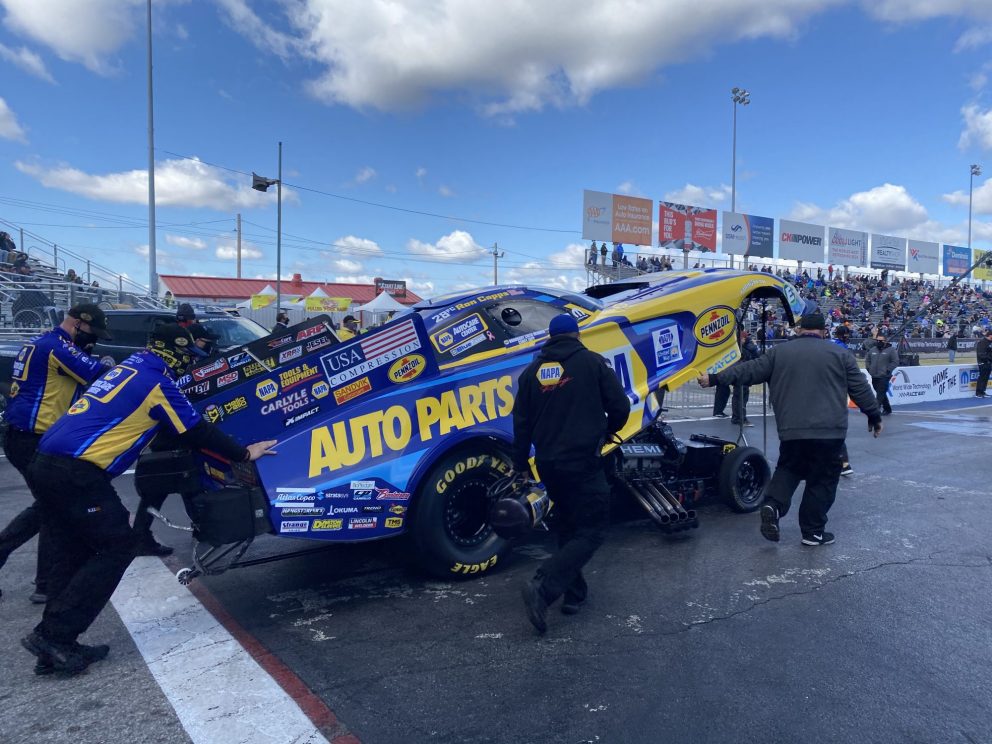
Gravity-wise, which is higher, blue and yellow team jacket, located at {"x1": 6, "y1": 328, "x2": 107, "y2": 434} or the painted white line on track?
blue and yellow team jacket, located at {"x1": 6, "y1": 328, "x2": 107, "y2": 434}

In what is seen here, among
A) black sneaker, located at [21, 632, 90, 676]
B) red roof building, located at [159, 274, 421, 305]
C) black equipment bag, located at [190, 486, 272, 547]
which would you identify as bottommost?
black sneaker, located at [21, 632, 90, 676]

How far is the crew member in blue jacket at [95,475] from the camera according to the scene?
11.0ft

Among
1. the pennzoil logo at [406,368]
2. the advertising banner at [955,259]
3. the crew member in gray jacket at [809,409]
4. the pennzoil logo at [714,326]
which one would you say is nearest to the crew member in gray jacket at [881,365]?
the pennzoil logo at [714,326]

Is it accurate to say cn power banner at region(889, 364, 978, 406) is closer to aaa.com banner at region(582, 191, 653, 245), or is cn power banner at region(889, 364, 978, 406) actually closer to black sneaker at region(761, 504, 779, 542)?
black sneaker at region(761, 504, 779, 542)

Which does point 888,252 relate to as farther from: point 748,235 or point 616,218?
point 616,218

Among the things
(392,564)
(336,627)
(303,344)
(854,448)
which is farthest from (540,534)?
(854,448)

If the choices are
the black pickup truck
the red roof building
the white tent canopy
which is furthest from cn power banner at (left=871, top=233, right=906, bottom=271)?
the black pickup truck

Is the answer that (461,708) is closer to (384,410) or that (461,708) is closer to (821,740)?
(821,740)

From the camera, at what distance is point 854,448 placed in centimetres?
999

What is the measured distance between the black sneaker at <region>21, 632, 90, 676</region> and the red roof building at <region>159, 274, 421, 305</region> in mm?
45129

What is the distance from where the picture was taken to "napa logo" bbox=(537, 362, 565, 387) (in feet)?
12.8

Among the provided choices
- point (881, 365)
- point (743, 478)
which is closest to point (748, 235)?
point (881, 365)

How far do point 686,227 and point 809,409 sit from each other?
37389 mm

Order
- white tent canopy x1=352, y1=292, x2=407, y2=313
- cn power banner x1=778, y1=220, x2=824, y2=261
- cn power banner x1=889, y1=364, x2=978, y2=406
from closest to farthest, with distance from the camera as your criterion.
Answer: cn power banner x1=889, y1=364, x2=978, y2=406
white tent canopy x1=352, y1=292, x2=407, y2=313
cn power banner x1=778, y1=220, x2=824, y2=261
